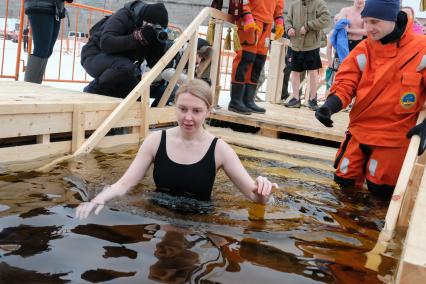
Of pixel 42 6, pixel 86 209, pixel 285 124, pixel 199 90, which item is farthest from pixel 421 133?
pixel 42 6

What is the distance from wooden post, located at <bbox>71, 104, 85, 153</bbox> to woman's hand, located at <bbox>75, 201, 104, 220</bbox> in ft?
6.65

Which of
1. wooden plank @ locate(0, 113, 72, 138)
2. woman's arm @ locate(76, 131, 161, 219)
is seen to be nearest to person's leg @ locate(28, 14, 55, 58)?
wooden plank @ locate(0, 113, 72, 138)

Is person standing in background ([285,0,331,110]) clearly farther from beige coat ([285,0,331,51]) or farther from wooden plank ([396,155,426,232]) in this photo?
wooden plank ([396,155,426,232])

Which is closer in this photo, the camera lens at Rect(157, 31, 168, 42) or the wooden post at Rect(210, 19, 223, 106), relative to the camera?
the camera lens at Rect(157, 31, 168, 42)

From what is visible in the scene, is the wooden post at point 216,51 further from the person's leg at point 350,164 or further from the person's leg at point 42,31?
the person's leg at point 350,164

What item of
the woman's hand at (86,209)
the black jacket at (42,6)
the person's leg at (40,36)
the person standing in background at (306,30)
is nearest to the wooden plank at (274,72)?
the person standing in background at (306,30)

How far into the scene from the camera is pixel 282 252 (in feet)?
8.76

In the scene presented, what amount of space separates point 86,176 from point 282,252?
199cm

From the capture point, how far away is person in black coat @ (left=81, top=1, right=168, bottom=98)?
571 cm

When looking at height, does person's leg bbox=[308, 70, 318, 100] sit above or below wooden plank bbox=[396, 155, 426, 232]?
above

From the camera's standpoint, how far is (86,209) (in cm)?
Answer: 295

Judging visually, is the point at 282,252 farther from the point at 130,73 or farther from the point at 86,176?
the point at 130,73

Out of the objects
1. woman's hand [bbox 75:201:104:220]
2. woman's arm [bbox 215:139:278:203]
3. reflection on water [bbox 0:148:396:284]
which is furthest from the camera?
woman's arm [bbox 215:139:278:203]

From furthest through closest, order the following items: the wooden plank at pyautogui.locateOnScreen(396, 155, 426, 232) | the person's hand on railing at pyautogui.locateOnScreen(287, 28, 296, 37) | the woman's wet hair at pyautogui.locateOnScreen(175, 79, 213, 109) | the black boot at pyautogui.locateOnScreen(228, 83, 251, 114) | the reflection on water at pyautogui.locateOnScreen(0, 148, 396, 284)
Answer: the person's hand on railing at pyautogui.locateOnScreen(287, 28, 296, 37) → the black boot at pyautogui.locateOnScreen(228, 83, 251, 114) → the woman's wet hair at pyautogui.locateOnScreen(175, 79, 213, 109) → the wooden plank at pyautogui.locateOnScreen(396, 155, 426, 232) → the reflection on water at pyautogui.locateOnScreen(0, 148, 396, 284)
